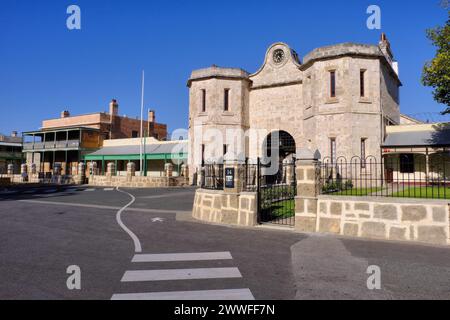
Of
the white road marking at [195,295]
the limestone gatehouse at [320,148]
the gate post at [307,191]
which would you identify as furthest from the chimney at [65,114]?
the white road marking at [195,295]

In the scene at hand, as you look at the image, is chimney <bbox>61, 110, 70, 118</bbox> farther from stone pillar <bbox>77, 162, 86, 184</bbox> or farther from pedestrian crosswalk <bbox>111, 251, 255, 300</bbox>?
pedestrian crosswalk <bbox>111, 251, 255, 300</bbox>

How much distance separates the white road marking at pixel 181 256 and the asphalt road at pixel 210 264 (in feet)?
0.06

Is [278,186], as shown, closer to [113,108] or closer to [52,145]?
[113,108]

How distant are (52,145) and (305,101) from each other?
33.1 m

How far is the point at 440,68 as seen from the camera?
48.1ft

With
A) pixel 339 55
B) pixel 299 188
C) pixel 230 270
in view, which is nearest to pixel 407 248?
pixel 299 188

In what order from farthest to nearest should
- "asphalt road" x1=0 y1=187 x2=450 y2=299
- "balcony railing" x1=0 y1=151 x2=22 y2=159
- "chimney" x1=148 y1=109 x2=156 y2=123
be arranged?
1. "balcony railing" x1=0 y1=151 x2=22 y2=159
2. "chimney" x1=148 y1=109 x2=156 y2=123
3. "asphalt road" x1=0 y1=187 x2=450 y2=299

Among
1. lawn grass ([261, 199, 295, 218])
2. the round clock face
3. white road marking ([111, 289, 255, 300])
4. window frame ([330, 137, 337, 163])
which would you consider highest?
the round clock face

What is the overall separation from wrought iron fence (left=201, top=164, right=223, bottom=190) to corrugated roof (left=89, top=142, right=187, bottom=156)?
65.4ft

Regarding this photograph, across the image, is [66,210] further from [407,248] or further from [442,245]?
[442,245]

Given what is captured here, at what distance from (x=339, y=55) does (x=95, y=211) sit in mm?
17928

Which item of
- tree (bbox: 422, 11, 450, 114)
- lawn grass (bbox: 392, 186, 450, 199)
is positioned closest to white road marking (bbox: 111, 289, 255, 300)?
lawn grass (bbox: 392, 186, 450, 199)

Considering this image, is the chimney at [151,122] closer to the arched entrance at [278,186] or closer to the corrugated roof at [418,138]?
the arched entrance at [278,186]

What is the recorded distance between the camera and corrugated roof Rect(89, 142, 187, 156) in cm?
3154
